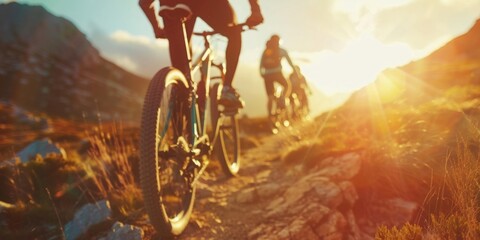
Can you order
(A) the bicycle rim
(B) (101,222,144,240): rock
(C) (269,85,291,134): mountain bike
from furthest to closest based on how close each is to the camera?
(C) (269,85,291,134): mountain bike < (A) the bicycle rim < (B) (101,222,144,240): rock

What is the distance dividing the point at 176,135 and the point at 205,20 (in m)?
1.32

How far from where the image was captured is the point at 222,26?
3.91m

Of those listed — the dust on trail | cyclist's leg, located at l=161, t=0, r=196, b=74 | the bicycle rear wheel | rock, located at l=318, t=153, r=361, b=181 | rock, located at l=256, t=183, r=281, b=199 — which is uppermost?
cyclist's leg, located at l=161, t=0, r=196, b=74

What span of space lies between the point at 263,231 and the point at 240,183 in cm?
212

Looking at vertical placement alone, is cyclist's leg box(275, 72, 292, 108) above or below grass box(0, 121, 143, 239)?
above

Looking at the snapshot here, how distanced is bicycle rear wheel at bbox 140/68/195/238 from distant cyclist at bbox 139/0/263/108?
1.17 ft

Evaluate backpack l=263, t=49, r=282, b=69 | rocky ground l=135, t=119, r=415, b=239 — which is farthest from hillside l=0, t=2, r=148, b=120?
rocky ground l=135, t=119, r=415, b=239

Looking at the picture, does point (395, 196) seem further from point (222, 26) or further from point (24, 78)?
point (24, 78)

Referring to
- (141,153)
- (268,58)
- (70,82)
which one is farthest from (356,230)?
(70,82)

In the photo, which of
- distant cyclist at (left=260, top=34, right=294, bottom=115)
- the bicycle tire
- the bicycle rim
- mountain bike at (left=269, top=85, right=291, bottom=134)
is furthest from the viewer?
mountain bike at (left=269, top=85, right=291, bottom=134)

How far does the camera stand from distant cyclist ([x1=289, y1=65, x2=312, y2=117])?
13.7m

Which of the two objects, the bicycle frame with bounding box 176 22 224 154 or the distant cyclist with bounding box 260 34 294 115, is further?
the distant cyclist with bounding box 260 34 294 115

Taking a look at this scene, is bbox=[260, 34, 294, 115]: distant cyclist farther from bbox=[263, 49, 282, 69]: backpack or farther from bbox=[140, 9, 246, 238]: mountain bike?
bbox=[140, 9, 246, 238]: mountain bike

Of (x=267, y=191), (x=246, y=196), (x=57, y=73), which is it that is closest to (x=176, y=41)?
(x=246, y=196)
